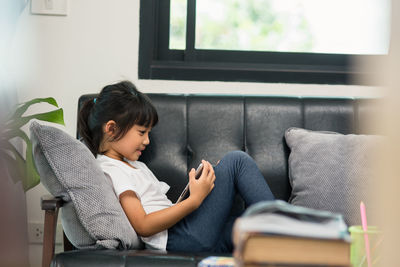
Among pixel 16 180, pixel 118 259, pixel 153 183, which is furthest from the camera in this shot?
pixel 16 180

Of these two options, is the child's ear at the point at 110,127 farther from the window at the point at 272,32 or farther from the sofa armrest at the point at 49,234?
the window at the point at 272,32

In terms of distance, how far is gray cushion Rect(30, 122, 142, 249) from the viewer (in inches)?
57.7

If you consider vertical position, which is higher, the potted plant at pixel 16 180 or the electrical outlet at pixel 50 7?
the electrical outlet at pixel 50 7

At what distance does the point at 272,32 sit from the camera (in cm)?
250

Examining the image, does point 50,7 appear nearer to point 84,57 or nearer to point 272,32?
point 84,57

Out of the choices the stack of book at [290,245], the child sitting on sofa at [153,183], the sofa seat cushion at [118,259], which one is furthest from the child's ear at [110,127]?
the stack of book at [290,245]

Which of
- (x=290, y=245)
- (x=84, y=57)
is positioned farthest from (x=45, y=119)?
(x=290, y=245)

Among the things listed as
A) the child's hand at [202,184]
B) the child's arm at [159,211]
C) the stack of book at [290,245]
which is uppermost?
the stack of book at [290,245]

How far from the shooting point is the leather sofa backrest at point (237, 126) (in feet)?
6.56

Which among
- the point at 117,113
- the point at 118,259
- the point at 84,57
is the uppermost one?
the point at 84,57

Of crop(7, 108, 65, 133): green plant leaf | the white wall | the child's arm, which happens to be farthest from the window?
the child's arm

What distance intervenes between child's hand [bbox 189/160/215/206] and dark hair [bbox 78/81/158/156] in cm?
30

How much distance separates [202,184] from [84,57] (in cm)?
105

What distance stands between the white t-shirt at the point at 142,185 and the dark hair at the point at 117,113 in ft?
0.34
